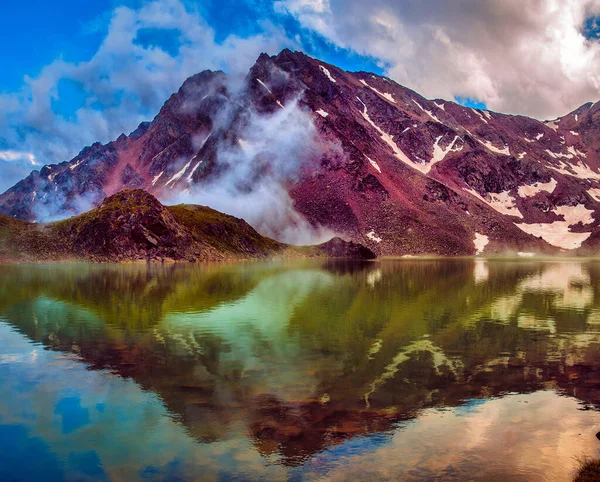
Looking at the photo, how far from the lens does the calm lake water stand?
16150 mm

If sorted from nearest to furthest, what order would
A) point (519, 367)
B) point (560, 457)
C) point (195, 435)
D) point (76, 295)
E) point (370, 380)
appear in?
point (560, 457) → point (195, 435) → point (370, 380) → point (519, 367) → point (76, 295)

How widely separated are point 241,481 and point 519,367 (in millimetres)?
19472

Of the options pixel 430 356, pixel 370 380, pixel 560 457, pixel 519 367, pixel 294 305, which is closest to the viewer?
pixel 560 457

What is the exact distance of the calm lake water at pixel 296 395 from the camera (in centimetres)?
1615

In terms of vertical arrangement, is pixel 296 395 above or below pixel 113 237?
below

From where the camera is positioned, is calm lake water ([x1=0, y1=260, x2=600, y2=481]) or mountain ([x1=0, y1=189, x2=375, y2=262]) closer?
calm lake water ([x1=0, y1=260, x2=600, y2=481])

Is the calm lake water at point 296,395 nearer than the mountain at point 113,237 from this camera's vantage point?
Yes

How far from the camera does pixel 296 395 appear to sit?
22656 mm

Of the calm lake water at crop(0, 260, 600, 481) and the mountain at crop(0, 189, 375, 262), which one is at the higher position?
the mountain at crop(0, 189, 375, 262)

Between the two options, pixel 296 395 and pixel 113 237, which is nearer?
pixel 296 395

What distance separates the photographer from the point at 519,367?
2850 cm

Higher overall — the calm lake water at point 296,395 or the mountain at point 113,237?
the mountain at point 113,237


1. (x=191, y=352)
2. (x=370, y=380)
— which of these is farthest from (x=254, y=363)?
(x=370, y=380)

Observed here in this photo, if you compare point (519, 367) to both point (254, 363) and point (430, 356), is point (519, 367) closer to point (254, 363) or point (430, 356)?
point (430, 356)
